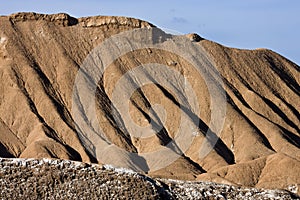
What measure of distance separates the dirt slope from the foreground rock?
1997 inches

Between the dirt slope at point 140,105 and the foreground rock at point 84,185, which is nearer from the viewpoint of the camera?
the foreground rock at point 84,185

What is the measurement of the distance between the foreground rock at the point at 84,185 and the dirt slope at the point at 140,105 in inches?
1997

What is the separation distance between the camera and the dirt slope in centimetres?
10706

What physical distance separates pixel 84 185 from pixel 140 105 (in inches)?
3046

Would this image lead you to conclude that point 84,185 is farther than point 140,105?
No

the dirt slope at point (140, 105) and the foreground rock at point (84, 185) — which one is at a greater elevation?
the dirt slope at point (140, 105)

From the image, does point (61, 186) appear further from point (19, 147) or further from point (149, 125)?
point (149, 125)

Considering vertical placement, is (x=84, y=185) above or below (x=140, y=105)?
below

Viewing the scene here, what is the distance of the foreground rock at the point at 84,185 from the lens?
42.9 meters

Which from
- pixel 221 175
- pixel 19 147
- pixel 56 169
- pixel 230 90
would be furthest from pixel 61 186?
pixel 230 90

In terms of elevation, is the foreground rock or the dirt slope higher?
the dirt slope

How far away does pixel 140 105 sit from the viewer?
120812mm

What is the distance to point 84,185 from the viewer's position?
143 feet

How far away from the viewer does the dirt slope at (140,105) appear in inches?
4215
